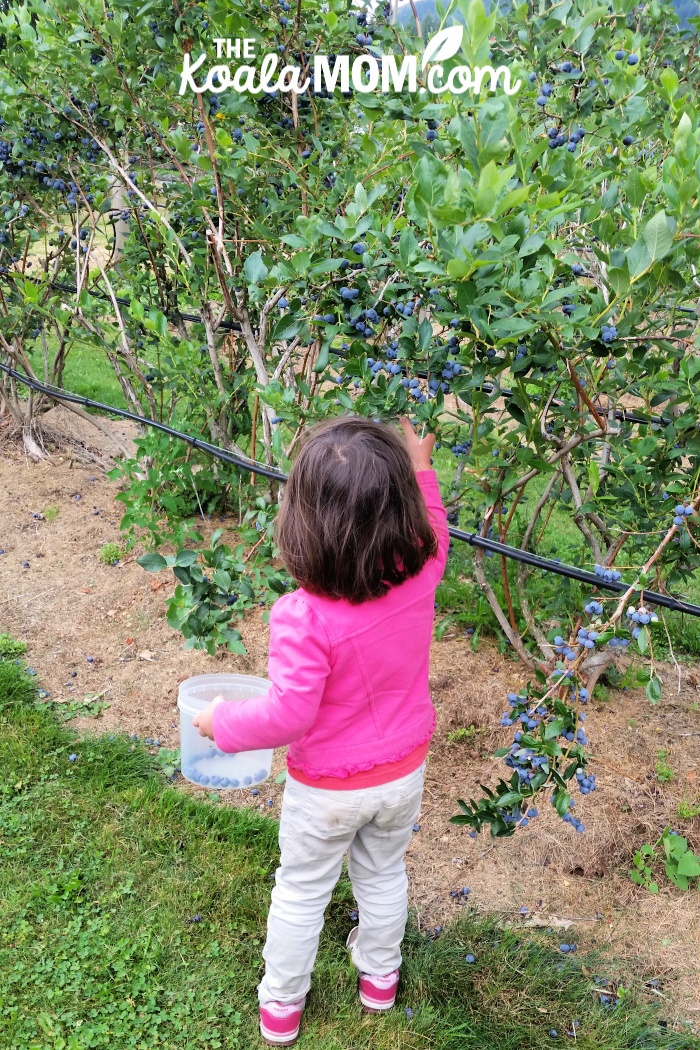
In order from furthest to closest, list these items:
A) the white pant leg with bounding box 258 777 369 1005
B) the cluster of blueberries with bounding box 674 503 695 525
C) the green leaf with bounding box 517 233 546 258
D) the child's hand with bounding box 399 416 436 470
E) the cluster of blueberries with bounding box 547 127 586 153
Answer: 1. the cluster of blueberries with bounding box 547 127 586 153
2. the child's hand with bounding box 399 416 436 470
3. the cluster of blueberries with bounding box 674 503 695 525
4. the white pant leg with bounding box 258 777 369 1005
5. the green leaf with bounding box 517 233 546 258

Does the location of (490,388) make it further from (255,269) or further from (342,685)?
(342,685)

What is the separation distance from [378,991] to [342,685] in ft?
3.13

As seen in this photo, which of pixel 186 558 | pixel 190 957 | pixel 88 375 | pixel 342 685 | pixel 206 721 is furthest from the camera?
pixel 88 375

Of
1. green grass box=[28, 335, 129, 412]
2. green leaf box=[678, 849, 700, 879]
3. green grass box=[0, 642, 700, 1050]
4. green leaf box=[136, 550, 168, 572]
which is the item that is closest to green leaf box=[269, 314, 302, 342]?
green leaf box=[136, 550, 168, 572]

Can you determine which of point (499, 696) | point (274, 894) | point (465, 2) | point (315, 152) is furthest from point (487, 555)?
point (465, 2)

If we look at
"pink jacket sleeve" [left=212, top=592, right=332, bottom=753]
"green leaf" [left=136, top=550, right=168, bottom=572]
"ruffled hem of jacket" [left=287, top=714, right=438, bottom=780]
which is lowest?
"ruffled hem of jacket" [left=287, top=714, right=438, bottom=780]

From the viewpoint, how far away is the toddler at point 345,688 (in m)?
1.63

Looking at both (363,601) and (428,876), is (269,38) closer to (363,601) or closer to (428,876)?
(363,601)

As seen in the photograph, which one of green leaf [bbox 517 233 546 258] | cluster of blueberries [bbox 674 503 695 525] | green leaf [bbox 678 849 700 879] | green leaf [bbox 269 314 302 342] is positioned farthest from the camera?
green leaf [bbox 678 849 700 879]

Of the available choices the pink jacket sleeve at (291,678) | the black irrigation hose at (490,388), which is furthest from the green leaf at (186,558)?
the black irrigation hose at (490,388)

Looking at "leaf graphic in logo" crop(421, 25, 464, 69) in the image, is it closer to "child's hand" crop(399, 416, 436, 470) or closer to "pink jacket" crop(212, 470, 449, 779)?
"child's hand" crop(399, 416, 436, 470)

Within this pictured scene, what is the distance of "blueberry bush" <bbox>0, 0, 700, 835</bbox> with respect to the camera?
1.84 metres

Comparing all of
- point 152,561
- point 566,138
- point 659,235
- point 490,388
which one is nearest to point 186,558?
point 152,561

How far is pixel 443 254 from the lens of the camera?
178 centimetres
